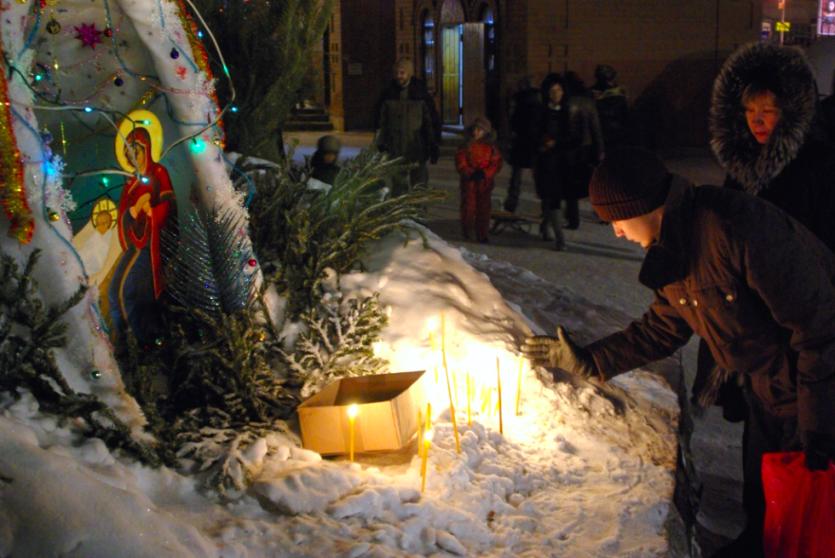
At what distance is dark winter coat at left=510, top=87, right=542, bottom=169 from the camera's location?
38.0ft

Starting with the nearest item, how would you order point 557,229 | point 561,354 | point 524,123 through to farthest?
point 561,354 → point 557,229 → point 524,123

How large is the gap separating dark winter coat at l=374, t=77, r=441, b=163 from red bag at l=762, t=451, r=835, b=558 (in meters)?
8.45

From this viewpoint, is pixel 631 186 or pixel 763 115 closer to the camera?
pixel 631 186

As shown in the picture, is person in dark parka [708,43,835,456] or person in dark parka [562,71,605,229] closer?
person in dark parka [708,43,835,456]

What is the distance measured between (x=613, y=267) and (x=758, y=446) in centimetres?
607

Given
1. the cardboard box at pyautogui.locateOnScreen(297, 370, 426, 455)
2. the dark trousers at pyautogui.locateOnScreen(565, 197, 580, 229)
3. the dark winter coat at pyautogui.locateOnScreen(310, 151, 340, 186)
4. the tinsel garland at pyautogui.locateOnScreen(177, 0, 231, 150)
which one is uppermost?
the tinsel garland at pyautogui.locateOnScreen(177, 0, 231, 150)

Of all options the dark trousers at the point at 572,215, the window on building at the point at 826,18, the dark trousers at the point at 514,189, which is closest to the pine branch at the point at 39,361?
the dark trousers at the point at 572,215

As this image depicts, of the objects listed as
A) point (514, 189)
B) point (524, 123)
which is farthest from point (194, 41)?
point (514, 189)

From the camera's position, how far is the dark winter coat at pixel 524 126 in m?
11.6

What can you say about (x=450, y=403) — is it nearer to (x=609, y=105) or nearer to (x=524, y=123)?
(x=524, y=123)

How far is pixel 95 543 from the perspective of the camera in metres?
2.70

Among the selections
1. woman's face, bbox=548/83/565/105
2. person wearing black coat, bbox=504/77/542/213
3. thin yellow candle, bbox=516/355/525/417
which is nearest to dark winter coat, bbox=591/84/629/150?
person wearing black coat, bbox=504/77/542/213

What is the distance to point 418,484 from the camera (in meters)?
3.70

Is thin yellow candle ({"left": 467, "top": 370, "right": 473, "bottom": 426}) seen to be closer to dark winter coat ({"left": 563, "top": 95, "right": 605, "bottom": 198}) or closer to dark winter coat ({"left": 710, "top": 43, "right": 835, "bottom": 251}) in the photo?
dark winter coat ({"left": 710, "top": 43, "right": 835, "bottom": 251})
